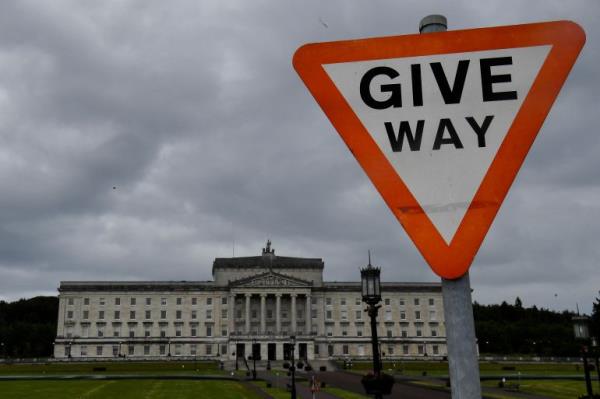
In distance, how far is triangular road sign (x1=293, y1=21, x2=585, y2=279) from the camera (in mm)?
2611

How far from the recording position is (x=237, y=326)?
128375 millimetres

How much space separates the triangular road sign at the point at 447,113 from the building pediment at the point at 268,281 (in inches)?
5028

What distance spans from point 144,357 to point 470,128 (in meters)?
134

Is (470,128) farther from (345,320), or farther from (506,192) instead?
(345,320)

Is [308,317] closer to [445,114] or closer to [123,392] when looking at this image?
[123,392]

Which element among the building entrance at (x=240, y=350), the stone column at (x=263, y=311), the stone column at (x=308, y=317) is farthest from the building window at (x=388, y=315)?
the building entrance at (x=240, y=350)

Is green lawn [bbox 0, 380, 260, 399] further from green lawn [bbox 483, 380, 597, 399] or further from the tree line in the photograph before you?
the tree line

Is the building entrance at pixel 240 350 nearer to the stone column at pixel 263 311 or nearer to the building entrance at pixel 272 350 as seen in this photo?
the building entrance at pixel 272 350

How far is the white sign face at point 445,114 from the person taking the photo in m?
2.63

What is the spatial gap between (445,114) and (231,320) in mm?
129865

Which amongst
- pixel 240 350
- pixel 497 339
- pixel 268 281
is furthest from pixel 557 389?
pixel 497 339

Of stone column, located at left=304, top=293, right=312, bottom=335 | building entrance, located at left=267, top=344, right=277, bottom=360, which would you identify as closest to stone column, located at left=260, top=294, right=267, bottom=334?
building entrance, located at left=267, top=344, right=277, bottom=360

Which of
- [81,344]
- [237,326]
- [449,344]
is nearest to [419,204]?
[449,344]

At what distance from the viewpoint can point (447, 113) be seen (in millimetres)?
2695
